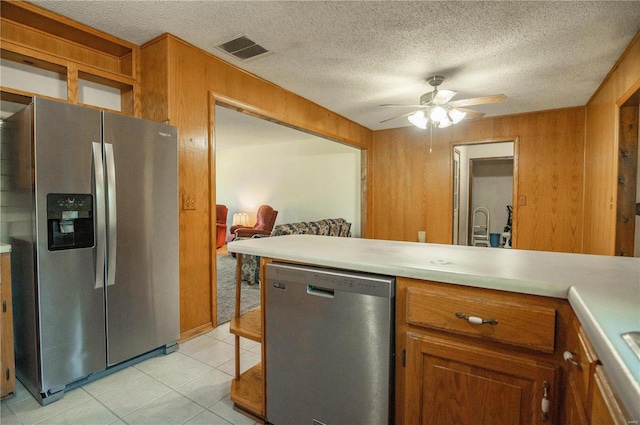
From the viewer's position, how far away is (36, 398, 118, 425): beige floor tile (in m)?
1.61

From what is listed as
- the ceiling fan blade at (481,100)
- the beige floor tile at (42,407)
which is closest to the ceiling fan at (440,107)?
the ceiling fan blade at (481,100)

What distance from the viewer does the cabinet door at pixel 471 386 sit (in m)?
0.97

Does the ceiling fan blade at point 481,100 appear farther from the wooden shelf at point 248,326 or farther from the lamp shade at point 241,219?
the lamp shade at point 241,219

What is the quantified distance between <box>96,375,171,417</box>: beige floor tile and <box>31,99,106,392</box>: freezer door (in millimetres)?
221

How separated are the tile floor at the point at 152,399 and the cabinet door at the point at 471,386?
0.99 m

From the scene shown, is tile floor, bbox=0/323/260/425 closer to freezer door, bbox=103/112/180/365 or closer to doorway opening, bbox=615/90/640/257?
freezer door, bbox=103/112/180/365

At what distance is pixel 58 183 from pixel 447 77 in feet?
11.1

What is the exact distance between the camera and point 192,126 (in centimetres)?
263

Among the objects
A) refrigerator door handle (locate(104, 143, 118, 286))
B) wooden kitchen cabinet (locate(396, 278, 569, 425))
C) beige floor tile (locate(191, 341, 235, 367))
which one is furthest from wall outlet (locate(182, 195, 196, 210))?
wooden kitchen cabinet (locate(396, 278, 569, 425))

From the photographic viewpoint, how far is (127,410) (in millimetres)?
1712

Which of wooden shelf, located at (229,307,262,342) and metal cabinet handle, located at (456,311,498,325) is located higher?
metal cabinet handle, located at (456,311,498,325)

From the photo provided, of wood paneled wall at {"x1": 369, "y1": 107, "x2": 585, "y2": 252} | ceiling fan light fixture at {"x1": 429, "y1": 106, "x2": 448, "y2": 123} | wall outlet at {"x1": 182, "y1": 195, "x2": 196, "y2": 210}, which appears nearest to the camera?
wall outlet at {"x1": 182, "y1": 195, "x2": 196, "y2": 210}

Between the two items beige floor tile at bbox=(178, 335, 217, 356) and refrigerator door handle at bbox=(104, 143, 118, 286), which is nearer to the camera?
refrigerator door handle at bbox=(104, 143, 118, 286)

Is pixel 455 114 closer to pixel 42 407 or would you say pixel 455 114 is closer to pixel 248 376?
pixel 248 376
